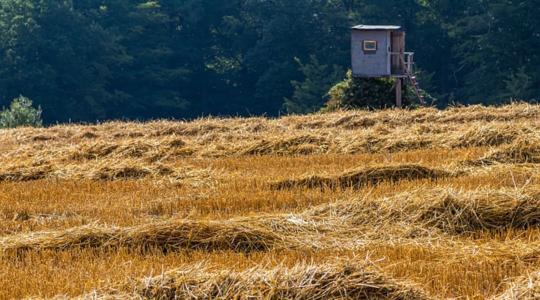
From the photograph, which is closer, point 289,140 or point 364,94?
point 289,140

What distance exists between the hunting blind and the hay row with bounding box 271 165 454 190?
20.1m

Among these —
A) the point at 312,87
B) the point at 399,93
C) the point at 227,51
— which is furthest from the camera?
the point at 227,51

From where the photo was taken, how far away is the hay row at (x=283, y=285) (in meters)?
6.27

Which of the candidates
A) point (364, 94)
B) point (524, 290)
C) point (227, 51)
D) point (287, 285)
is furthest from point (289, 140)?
point (227, 51)

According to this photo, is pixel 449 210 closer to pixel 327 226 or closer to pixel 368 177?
pixel 327 226

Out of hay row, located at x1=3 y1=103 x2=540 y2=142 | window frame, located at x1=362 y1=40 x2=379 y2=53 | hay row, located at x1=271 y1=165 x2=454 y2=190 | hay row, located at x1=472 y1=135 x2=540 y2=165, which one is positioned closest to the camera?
hay row, located at x1=271 y1=165 x2=454 y2=190

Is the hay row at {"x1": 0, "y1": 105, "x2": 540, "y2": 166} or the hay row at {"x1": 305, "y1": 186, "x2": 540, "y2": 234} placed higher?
the hay row at {"x1": 305, "y1": 186, "x2": 540, "y2": 234}

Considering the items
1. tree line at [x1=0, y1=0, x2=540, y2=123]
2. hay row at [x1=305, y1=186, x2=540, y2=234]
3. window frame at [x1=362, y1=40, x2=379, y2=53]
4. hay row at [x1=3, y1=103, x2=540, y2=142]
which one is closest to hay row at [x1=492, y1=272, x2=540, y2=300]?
hay row at [x1=305, y1=186, x2=540, y2=234]

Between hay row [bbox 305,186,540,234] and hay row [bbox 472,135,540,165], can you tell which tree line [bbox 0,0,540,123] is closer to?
hay row [bbox 472,135,540,165]

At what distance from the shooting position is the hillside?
21.7 feet

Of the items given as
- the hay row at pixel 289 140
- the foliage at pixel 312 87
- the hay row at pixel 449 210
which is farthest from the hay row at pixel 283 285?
the foliage at pixel 312 87

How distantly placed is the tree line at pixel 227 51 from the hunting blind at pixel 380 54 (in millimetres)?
16337

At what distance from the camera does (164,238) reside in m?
8.62

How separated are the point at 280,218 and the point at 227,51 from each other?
54.9 m
